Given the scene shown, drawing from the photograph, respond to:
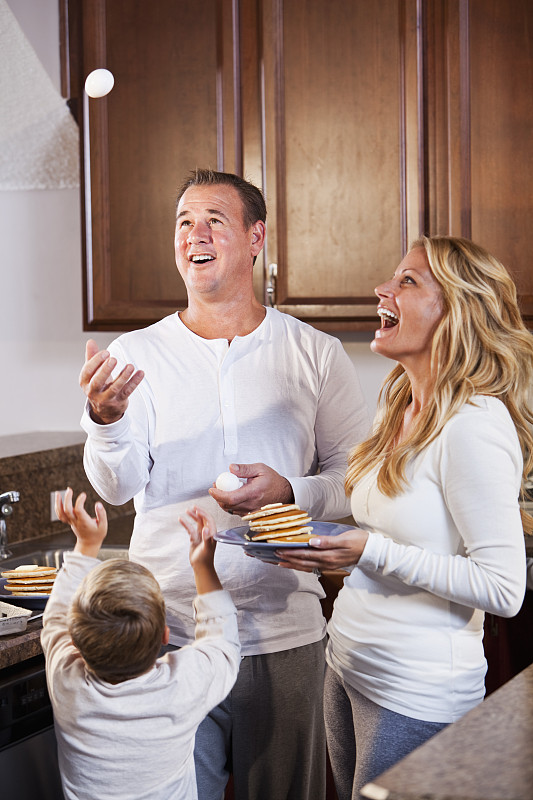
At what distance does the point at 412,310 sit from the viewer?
4.56 ft

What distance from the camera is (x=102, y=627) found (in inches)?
49.9

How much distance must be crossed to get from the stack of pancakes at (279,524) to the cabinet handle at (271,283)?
113cm

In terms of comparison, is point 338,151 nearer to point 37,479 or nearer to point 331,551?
point 37,479

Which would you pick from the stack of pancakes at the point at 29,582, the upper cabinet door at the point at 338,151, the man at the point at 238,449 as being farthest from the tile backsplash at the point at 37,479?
the man at the point at 238,449

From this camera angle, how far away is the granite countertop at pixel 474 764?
826 mm

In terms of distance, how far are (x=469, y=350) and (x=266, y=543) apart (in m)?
0.41

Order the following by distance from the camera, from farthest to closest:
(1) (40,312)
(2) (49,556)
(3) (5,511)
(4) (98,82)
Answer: (1) (40,312) < (4) (98,82) < (2) (49,556) < (3) (5,511)

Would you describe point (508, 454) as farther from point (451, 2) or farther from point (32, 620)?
point (451, 2)

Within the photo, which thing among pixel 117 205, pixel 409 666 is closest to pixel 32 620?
pixel 409 666

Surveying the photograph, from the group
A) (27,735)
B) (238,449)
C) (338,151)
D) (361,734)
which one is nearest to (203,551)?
(238,449)

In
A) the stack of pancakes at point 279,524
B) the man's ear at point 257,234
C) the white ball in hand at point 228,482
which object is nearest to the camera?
the stack of pancakes at point 279,524

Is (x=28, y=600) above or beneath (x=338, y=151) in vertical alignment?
beneath

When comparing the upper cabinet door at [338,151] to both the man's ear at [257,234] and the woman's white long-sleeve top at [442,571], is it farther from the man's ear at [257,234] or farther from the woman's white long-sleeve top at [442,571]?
the woman's white long-sleeve top at [442,571]

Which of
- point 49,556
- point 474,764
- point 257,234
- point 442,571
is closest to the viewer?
point 474,764
